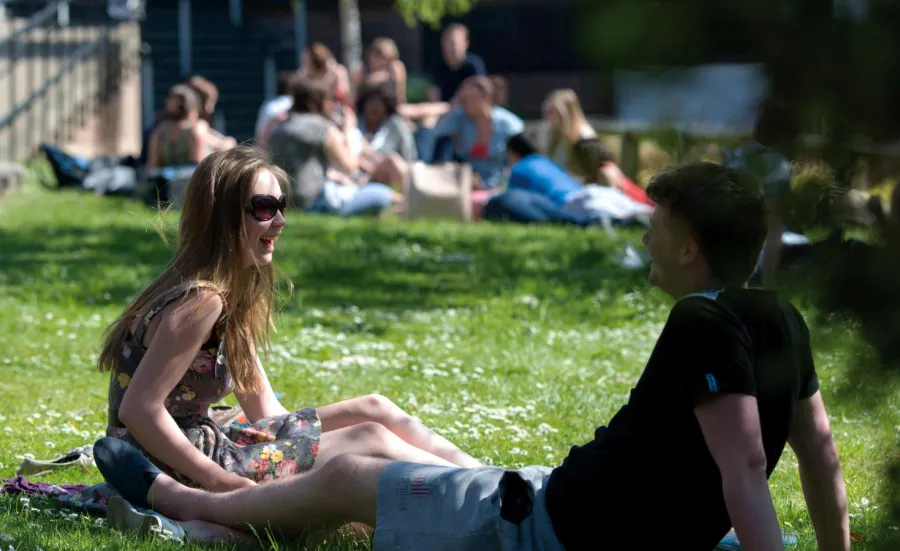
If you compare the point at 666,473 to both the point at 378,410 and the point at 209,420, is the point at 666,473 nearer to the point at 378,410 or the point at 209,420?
the point at 378,410

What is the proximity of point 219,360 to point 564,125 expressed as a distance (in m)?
10.9

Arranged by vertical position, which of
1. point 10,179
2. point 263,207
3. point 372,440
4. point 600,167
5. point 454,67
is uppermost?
point 263,207

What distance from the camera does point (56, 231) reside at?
12.6 m

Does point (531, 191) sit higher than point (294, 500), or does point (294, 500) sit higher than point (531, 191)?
point (294, 500)

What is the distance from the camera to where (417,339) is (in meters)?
7.99

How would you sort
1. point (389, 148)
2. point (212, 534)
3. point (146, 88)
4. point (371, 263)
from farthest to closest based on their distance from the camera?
point (146, 88), point (389, 148), point (371, 263), point (212, 534)

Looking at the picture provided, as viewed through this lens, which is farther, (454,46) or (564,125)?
(454,46)

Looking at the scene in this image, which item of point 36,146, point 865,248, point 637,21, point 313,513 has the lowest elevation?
point 36,146

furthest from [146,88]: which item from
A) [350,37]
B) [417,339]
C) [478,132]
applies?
[417,339]

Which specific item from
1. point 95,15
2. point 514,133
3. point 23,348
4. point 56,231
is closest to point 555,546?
point 23,348

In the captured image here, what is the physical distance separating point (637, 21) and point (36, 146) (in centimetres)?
1876

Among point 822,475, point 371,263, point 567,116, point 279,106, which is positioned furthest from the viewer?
point 279,106

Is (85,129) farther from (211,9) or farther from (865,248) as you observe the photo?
(865,248)

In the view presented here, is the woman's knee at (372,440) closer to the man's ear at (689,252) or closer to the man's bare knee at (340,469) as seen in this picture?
the man's bare knee at (340,469)
